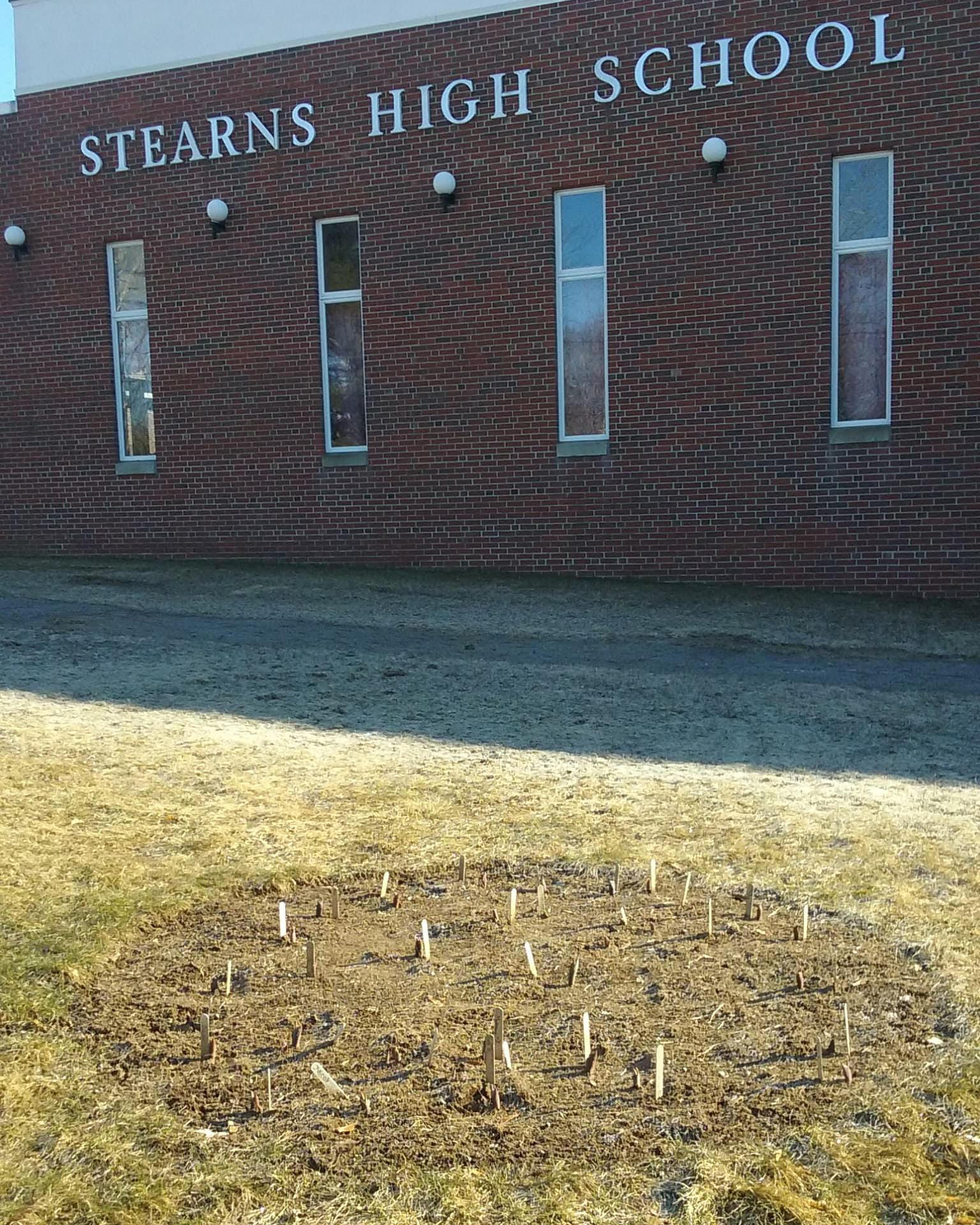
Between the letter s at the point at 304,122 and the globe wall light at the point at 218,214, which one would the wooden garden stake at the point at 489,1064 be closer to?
the letter s at the point at 304,122

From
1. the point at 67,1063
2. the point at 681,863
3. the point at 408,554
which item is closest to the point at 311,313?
the point at 408,554

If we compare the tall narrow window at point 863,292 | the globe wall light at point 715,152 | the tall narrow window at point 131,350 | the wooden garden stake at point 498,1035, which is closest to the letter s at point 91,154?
the tall narrow window at point 131,350

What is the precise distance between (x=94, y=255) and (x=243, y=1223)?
15.0 m

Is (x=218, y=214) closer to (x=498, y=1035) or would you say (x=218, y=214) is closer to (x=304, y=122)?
(x=304, y=122)

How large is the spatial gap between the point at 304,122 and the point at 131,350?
3.73 m

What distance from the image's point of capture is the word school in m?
12.3

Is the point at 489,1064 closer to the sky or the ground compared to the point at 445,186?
closer to the ground

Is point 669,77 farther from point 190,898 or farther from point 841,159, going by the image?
point 190,898

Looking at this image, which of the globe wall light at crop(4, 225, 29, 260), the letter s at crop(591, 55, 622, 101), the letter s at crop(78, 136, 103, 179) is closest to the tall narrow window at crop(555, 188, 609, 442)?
the letter s at crop(591, 55, 622, 101)

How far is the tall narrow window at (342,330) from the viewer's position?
1452 centimetres

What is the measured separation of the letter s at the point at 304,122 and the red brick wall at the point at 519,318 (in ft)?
0.32

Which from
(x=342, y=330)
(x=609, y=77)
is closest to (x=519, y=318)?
(x=342, y=330)

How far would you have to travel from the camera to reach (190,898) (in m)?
4.39

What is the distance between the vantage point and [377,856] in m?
4.93
